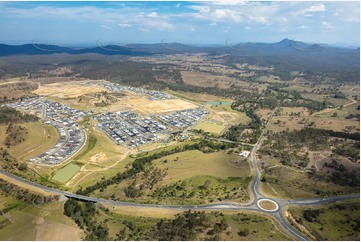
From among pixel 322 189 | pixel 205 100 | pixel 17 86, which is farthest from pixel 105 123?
pixel 17 86

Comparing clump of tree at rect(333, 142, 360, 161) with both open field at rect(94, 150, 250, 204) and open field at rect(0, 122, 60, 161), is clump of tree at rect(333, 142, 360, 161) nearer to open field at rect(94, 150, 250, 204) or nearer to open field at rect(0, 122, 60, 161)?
open field at rect(94, 150, 250, 204)

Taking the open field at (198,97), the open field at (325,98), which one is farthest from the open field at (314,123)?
the open field at (198,97)

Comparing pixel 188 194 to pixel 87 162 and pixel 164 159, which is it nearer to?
pixel 164 159

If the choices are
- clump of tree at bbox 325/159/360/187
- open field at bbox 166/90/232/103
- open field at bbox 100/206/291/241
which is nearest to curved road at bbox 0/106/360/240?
open field at bbox 100/206/291/241

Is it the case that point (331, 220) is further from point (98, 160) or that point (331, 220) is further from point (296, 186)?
point (98, 160)

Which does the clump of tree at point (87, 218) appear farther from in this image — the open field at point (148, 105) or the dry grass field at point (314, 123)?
the dry grass field at point (314, 123)

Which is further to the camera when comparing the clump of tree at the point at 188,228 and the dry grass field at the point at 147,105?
the dry grass field at the point at 147,105
